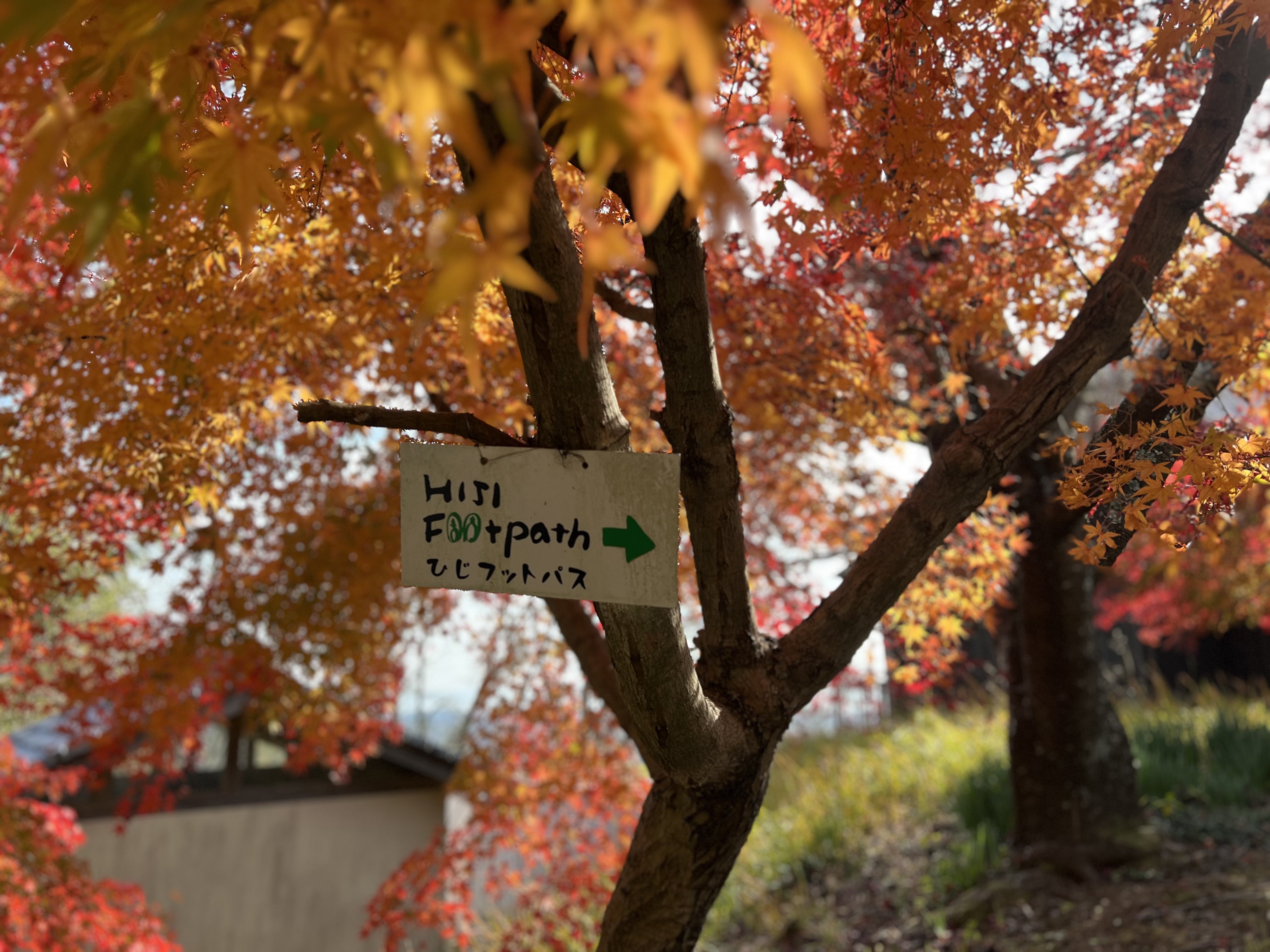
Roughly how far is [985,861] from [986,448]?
3.51 meters

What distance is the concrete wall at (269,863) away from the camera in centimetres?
712

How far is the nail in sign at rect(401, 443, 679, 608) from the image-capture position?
4.63 ft

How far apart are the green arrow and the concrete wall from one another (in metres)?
6.58

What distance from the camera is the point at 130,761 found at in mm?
5285

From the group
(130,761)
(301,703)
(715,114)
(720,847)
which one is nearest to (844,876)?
(301,703)

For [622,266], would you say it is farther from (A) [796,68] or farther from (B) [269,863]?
(B) [269,863]

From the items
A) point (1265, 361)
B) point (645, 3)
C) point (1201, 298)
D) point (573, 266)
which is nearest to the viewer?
point (645, 3)

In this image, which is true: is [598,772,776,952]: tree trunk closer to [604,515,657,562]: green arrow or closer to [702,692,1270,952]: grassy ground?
[604,515,657,562]: green arrow

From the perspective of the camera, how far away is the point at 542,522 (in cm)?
146

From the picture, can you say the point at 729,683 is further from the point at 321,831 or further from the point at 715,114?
the point at 321,831

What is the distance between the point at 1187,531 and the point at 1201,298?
98cm

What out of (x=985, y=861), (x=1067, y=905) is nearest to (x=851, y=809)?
→ (x=985, y=861)

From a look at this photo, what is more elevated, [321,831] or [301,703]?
[301,703]

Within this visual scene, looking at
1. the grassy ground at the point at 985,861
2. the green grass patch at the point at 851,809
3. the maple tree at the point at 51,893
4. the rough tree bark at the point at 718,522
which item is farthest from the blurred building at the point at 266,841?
the rough tree bark at the point at 718,522
